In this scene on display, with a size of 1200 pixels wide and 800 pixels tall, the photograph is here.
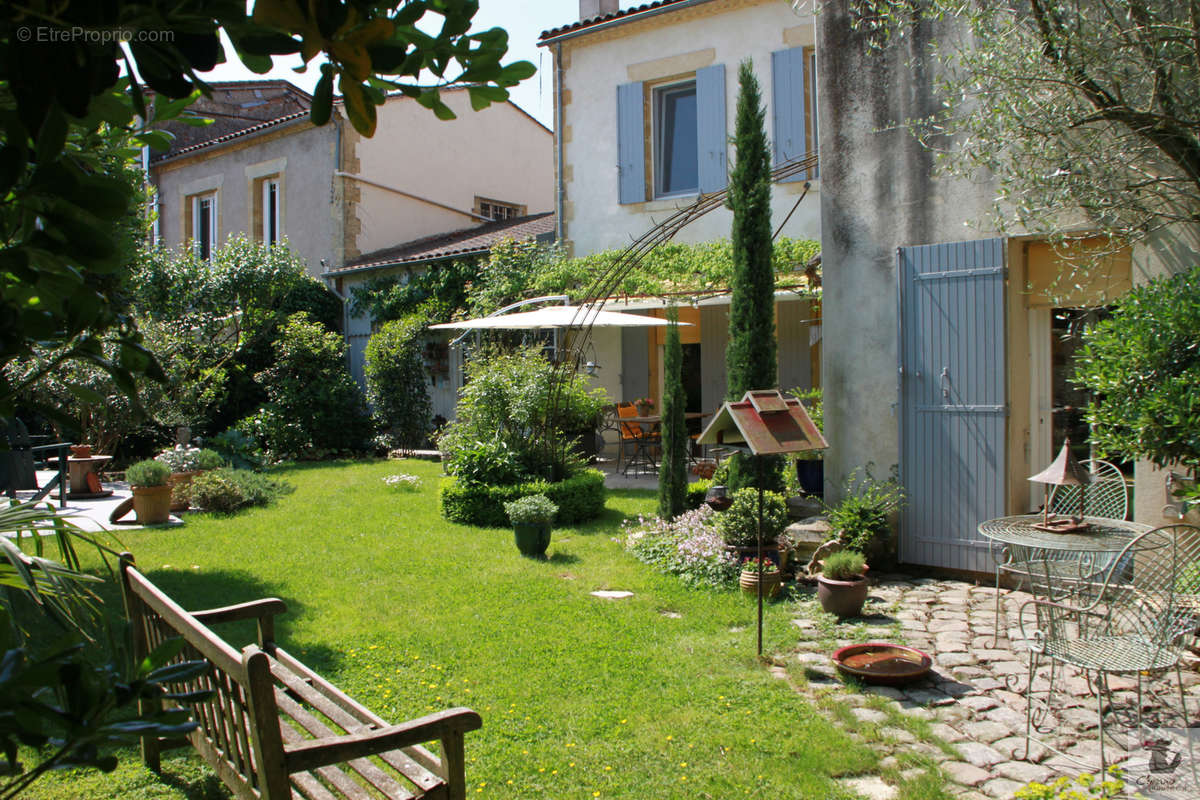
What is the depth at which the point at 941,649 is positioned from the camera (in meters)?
5.27

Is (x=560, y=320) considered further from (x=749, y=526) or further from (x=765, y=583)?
(x=765, y=583)

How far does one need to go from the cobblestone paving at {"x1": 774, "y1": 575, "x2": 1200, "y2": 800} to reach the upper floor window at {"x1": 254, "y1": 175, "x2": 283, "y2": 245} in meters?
15.6

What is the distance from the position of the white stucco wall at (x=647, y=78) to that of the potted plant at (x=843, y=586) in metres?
6.30

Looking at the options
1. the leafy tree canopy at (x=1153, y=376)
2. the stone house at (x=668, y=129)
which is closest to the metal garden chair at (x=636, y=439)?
the stone house at (x=668, y=129)

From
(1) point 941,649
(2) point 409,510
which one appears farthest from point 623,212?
(1) point 941,649

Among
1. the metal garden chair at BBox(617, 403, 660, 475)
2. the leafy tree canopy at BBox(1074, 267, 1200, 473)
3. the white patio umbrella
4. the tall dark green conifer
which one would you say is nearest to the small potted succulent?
the white patio umbrella

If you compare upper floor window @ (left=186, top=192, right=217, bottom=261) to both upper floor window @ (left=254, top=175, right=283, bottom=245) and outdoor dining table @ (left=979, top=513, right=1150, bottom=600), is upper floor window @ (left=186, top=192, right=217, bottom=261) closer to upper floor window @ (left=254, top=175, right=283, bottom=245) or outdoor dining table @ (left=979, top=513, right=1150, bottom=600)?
upper floor window @ (left=254, top=175, right=283, bottom=245)

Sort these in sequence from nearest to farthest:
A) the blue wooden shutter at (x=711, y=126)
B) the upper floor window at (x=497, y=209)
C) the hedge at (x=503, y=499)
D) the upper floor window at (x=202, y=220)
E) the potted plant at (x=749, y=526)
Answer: the potted plant at (x=749, y=526), the hedge at (x=503, y=499), the blue wooden shutter at (x=711, y=126), the upper floor window at (x=202, y=220), the upper floor window at (x=497, y=209)

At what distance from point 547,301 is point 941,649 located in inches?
337

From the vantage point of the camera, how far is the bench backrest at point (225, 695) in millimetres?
2580

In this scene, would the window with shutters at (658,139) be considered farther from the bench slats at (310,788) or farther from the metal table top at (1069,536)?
the bench slats at (310,788)

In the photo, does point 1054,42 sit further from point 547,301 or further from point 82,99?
point 547,301

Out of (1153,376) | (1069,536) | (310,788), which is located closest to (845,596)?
(1069,536)

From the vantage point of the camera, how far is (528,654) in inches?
206
